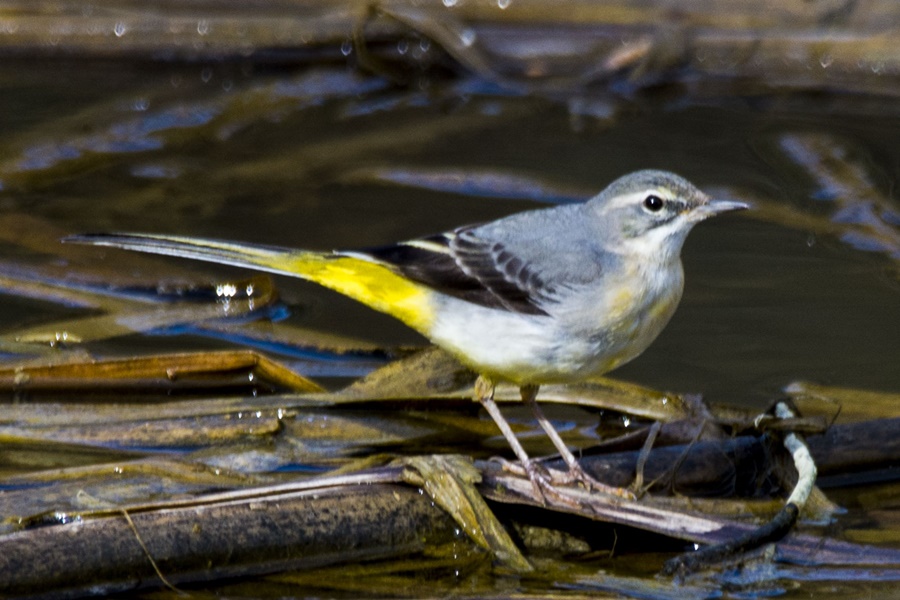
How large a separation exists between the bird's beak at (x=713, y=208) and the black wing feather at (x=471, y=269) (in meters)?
0.75

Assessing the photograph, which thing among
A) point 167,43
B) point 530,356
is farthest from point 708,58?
point 530,356

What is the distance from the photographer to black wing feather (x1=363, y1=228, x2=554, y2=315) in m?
5.93

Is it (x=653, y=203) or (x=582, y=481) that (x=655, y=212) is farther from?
(x=582, y=481)

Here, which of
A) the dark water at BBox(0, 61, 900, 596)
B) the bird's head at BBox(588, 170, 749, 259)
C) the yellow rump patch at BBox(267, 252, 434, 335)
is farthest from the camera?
the dark water at BBox(0, 61, 900, 596)

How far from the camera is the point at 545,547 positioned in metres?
5.57

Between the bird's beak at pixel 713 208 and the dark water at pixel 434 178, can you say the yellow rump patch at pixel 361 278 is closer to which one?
the dark water at pixel 434 178

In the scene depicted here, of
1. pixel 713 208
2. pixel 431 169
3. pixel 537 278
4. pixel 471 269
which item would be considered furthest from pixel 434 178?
pixel 713 208

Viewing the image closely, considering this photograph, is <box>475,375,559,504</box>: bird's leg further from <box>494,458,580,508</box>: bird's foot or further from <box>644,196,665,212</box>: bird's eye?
<box>644,196,665,212</box>: bird's eye

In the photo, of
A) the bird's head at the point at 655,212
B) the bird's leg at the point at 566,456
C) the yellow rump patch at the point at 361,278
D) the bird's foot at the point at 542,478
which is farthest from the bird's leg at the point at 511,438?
the bird's head at the point at 655,212

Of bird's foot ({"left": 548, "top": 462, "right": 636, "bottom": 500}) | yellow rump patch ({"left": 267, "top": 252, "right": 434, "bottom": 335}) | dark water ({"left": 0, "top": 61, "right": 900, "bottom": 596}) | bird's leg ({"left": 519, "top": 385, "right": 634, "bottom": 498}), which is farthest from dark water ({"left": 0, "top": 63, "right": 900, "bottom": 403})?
bird's foot ({"left": 548, "top": 462, "right": 636, "bottom": 500})

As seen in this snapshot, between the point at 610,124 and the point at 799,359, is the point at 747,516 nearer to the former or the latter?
the point at 799,359

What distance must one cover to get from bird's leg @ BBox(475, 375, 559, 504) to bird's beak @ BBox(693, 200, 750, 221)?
1.25m

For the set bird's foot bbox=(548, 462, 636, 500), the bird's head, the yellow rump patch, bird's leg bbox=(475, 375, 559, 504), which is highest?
the bird's head

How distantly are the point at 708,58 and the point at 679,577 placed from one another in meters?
7.77
